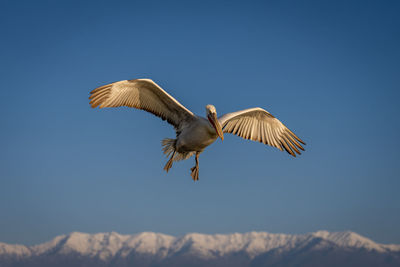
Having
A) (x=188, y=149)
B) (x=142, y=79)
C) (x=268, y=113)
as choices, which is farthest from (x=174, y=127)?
(x=268, y=113)

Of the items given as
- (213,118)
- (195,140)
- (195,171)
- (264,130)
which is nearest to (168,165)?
(195,171)

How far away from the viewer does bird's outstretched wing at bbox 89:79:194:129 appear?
13.6m

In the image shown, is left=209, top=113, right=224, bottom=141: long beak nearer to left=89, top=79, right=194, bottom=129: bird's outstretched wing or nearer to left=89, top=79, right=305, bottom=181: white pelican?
left=89, top=79, right=305, bottom=181: white pelican

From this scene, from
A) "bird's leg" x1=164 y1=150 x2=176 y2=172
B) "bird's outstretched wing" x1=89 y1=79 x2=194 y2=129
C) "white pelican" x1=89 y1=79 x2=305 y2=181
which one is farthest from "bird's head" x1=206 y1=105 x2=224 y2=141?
"bird's leg" x1=164 y1=150 x2=176 y2=172

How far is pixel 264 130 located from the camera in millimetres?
16875

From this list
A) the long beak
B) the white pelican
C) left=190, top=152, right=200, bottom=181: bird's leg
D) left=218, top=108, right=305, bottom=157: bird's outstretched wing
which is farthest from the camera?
left=218, top=108, right=305, bottom=157: bird's outstretched wing

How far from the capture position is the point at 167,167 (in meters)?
14.7

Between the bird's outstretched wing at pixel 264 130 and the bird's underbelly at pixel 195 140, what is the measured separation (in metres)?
2.48

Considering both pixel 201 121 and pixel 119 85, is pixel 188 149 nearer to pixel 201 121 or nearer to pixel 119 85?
pixel 201 121

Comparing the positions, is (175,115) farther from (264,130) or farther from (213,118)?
(264,130)

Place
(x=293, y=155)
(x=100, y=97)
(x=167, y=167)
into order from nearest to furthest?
(x=100, y=97) → (x=167, y=167) → (x=293, y=155)

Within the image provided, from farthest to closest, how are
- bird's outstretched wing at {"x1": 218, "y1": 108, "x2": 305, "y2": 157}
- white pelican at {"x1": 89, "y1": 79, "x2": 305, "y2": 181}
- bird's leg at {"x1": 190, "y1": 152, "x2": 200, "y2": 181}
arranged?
bird's outstretched wing at {"x1": 218, "y1": 108, "x2": 305, "y2": 157} → bird's leg at {"x1": 190, "y1": 152, "x2": 200, "y2": 181} → white pelican at {"x1": 89, "y1": 79, "x2": 305, "y2": 181}

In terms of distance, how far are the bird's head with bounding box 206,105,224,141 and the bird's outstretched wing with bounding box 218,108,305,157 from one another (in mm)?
2897

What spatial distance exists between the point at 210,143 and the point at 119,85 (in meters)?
3.17
